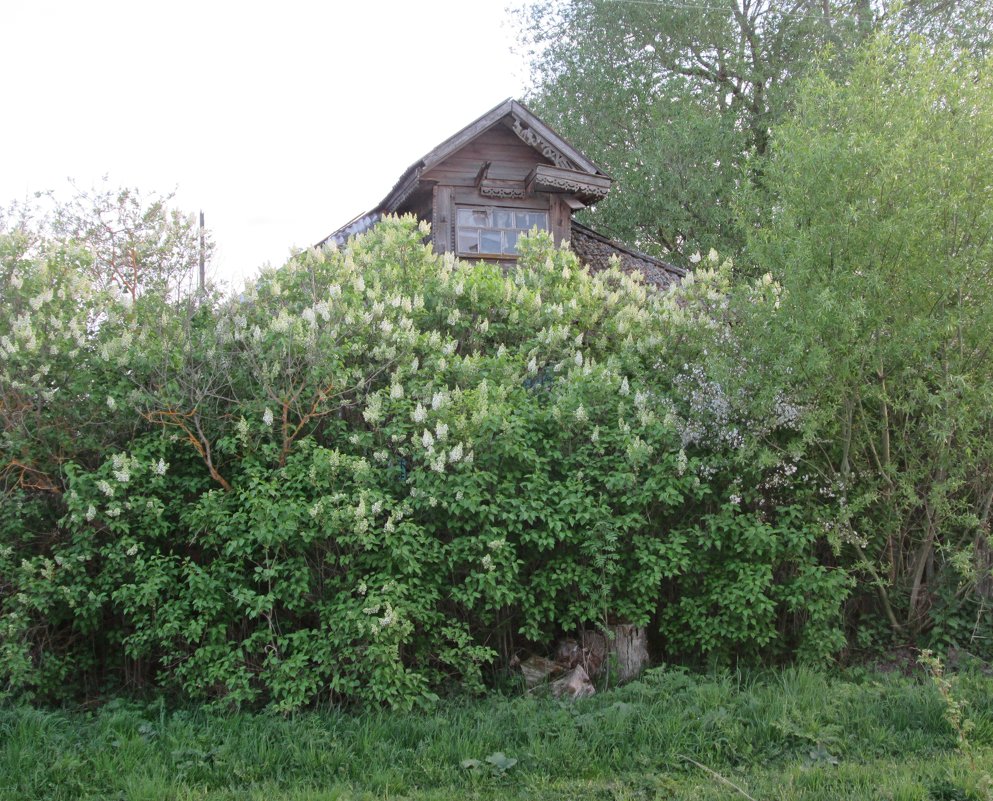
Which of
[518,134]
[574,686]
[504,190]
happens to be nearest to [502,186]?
[504,190]

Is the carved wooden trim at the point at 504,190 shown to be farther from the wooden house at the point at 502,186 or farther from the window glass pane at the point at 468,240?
the window glass pane at the point at 468,240

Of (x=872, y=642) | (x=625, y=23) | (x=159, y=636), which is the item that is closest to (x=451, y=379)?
(x=159, y=636)

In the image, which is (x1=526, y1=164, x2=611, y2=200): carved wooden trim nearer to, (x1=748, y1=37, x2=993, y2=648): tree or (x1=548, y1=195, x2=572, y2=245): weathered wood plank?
(x1=548, y1=195, x2=572, y2=245): weathered wood plank

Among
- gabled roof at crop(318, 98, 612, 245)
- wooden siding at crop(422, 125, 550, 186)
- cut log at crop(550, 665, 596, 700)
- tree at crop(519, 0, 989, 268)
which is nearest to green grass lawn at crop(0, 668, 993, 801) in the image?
cut log at crop(550, 665, 596, 700)

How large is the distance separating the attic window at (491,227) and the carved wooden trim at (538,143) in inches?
32.8

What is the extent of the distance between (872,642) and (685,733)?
248cm

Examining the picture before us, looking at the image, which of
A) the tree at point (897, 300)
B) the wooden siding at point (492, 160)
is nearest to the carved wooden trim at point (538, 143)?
the wooden siding at point (492, 160)

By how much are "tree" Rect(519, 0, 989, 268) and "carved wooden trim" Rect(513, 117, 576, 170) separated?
605cm

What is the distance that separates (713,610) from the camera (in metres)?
6.72

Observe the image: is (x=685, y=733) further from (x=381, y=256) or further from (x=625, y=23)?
(x=625, y=23)

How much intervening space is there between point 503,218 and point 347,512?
31.0 ft

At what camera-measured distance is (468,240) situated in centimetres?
1443

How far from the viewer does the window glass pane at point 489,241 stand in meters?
14.5

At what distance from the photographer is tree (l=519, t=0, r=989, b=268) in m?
20.2
